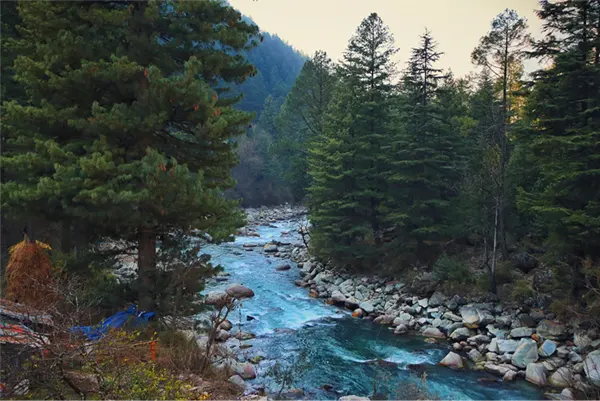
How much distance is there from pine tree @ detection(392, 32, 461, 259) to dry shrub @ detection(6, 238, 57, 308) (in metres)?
12.8

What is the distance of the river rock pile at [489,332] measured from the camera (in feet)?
32.0

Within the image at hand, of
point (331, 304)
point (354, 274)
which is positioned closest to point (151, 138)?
point (331, 304)

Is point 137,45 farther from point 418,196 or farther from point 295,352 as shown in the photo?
point 418,196

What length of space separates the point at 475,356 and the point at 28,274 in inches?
423

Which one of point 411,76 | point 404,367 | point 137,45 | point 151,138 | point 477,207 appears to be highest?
point 411,76

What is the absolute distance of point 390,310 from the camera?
1475cm

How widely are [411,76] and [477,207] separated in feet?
20.2

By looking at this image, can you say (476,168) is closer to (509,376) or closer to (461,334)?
(461,334)

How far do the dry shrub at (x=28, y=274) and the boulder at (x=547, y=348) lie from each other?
37.3 feet

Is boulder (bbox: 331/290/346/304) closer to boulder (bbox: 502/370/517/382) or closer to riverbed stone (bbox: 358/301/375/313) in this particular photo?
riverbed stone (bbox: 358/301/375/313)

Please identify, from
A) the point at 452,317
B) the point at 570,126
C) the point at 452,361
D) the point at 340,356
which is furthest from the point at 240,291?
the point at 570,126

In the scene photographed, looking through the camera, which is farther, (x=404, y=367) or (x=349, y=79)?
(x=349, y=79)

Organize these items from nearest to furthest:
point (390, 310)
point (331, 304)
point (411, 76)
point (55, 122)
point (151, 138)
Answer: point (55, 122)
point (151, 138)
point (390, 310)
point (331, 304)
point (411, 76)

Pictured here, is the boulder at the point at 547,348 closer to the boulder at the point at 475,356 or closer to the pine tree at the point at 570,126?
the boulder at the point at 475,356
